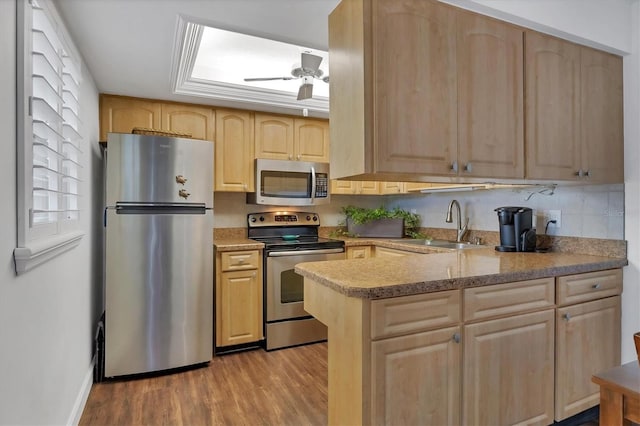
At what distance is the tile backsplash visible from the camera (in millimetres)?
2285

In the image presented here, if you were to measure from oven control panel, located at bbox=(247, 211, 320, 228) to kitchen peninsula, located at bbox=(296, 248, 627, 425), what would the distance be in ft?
6.33

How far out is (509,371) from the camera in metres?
1.74

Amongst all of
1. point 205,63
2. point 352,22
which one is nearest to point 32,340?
point 352,22

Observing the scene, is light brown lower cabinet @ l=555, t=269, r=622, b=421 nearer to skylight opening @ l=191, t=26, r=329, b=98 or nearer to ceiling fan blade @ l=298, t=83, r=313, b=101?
ceiling fan blade @ l=298, t=83, r=313, b=101

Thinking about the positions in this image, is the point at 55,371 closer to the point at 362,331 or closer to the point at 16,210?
the point at 16,210

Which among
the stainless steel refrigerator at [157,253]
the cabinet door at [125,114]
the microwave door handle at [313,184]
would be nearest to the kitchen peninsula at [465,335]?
the stainless steel refrigerator at [157,253]

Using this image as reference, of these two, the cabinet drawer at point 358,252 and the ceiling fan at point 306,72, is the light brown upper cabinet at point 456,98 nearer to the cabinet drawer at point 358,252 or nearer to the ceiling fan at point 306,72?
the ceiling fan at point 306,72

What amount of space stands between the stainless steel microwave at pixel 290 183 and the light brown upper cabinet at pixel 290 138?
0.39ft

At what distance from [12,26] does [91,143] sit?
1.49 meters

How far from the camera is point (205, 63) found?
3041 mm

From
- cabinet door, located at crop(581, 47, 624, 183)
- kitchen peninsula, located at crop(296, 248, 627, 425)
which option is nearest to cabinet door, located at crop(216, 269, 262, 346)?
kitchen peninsula, located at crop(296, 248, 627, 425)

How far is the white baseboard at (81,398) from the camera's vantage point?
2.00 meters

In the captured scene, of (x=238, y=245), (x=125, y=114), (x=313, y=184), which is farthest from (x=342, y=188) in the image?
(x=125, y=114)

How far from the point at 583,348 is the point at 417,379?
1.16 meters
